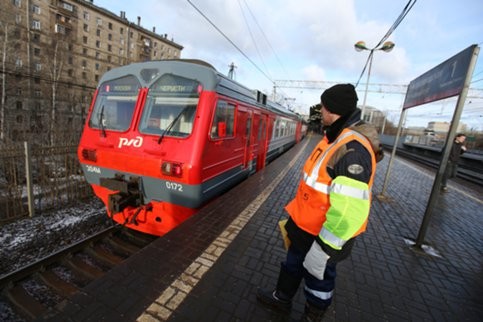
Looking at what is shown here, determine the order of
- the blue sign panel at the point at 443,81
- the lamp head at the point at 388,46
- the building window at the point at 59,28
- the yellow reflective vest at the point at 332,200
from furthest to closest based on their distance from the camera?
1. the building window at the point at 59,28
2. the lamp head at the point at 388,46
3. the blue sign panel at the point at 443,81
4. the yellow reflective vest at the point at 332,200

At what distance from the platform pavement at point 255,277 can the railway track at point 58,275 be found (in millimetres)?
570

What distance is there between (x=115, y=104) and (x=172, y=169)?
6.20 ft

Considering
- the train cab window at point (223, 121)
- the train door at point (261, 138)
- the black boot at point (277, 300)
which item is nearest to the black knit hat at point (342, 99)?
the black boot at point (277, 300)

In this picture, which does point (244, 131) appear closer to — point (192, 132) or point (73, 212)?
point (192, 132)

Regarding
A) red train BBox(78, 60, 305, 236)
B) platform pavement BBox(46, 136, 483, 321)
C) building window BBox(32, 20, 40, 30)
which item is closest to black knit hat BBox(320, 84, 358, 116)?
platform pavement BBox(46, 136, 483, 321)

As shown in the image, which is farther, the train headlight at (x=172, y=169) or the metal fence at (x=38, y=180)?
the metal fence at (x=38, y=180)

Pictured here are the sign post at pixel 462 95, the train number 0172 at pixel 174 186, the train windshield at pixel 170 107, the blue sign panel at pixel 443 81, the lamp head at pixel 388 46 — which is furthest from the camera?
the lamp head at pixel 388 46

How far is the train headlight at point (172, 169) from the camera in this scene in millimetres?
3387

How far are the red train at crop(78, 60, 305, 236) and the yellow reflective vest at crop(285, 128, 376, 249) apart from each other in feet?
6.72

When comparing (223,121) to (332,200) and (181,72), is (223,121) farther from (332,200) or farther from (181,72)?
(332,200)

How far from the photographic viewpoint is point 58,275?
3.09 metres

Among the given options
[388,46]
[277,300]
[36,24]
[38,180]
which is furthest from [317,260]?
[36,24]

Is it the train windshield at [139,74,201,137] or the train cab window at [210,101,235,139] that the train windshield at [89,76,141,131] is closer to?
the train windshield at [139,74,201,137]

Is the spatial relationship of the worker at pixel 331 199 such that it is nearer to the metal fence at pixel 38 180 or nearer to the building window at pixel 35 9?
the metal fence at pixel 38 180
